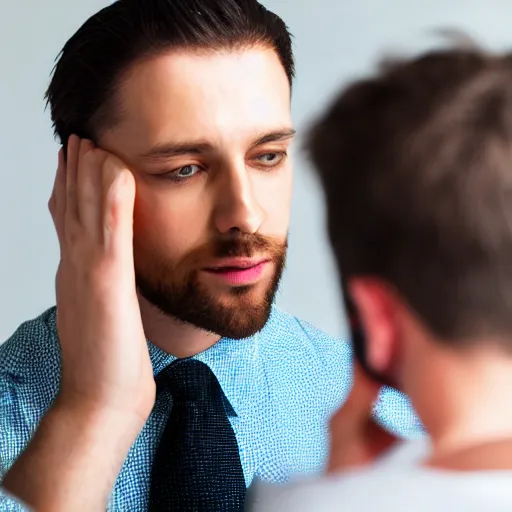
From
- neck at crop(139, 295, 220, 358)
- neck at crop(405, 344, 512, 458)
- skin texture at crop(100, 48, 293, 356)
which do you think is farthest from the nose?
neck at crop(405, 344, 512, 458)

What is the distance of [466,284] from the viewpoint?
357 mm

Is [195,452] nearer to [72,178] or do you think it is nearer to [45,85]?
[72,178]

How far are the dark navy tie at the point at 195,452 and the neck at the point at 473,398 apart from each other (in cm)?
26

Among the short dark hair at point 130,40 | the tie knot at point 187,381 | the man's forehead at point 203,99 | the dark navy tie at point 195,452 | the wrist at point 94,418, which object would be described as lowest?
the dark navy tie at point 195,452

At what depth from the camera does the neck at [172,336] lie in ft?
2.13

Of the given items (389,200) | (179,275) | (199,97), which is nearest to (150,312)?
(179,275)

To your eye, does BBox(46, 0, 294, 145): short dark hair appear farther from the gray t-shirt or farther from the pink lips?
the gray t-shirt

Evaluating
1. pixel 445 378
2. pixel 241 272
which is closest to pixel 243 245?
pixel 241 272

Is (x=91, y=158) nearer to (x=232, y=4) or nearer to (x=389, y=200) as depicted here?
(x=232, y=4)

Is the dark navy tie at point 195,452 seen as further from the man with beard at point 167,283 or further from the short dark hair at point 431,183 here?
the short dark hair at point 431,183

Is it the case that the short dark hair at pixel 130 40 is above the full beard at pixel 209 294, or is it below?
above

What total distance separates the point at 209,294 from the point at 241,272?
0.03 m

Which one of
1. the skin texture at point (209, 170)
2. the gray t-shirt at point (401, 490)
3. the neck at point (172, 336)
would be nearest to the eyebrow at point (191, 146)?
the skin texture at point (209, 170)

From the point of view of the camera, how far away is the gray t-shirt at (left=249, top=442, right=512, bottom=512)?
35cm
